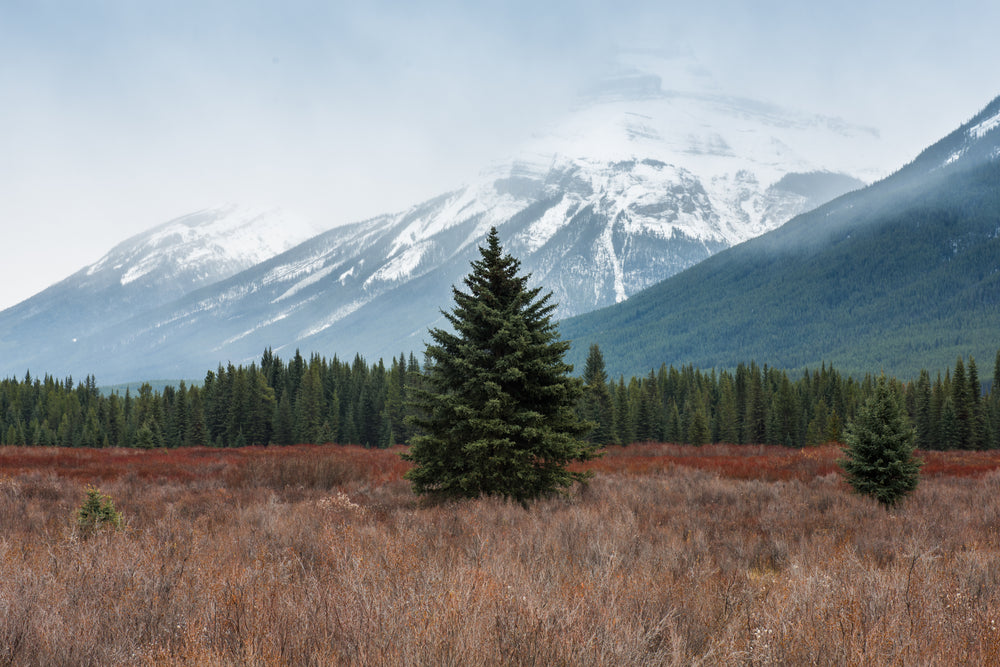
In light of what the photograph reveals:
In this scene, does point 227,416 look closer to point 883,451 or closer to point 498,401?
point 498,401

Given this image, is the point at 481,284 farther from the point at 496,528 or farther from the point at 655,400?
the point at 655,400

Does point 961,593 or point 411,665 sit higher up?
point 411,665

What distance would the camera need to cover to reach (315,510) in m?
11.0

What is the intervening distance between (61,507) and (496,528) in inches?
365

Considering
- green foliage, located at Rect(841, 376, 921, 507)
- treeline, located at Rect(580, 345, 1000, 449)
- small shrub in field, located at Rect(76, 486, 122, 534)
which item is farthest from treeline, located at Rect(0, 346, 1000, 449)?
small shrub in field, located at Rect(76, 486, 122, 534)

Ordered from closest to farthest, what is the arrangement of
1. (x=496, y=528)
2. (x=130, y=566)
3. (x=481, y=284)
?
(x=130, y=566) < (x=496, y=528) < (x=481, y=284)

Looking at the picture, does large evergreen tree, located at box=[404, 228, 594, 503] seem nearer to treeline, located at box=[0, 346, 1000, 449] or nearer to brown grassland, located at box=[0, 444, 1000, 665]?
brown grassland, located at box=[0, 444, 1000, 665]

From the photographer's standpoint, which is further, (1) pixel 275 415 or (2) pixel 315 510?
(1) pixel 275 415

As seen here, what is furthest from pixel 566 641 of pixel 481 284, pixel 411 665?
pixel 481 284

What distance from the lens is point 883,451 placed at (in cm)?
1379

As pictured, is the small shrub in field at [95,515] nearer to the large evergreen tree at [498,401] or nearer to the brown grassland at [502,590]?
the brown grassland at [502,590]

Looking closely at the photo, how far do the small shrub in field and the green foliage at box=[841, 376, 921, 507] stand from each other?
51.0 ft

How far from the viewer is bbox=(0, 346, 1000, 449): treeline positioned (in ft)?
206

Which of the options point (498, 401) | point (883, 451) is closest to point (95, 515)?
point (498, 401)
